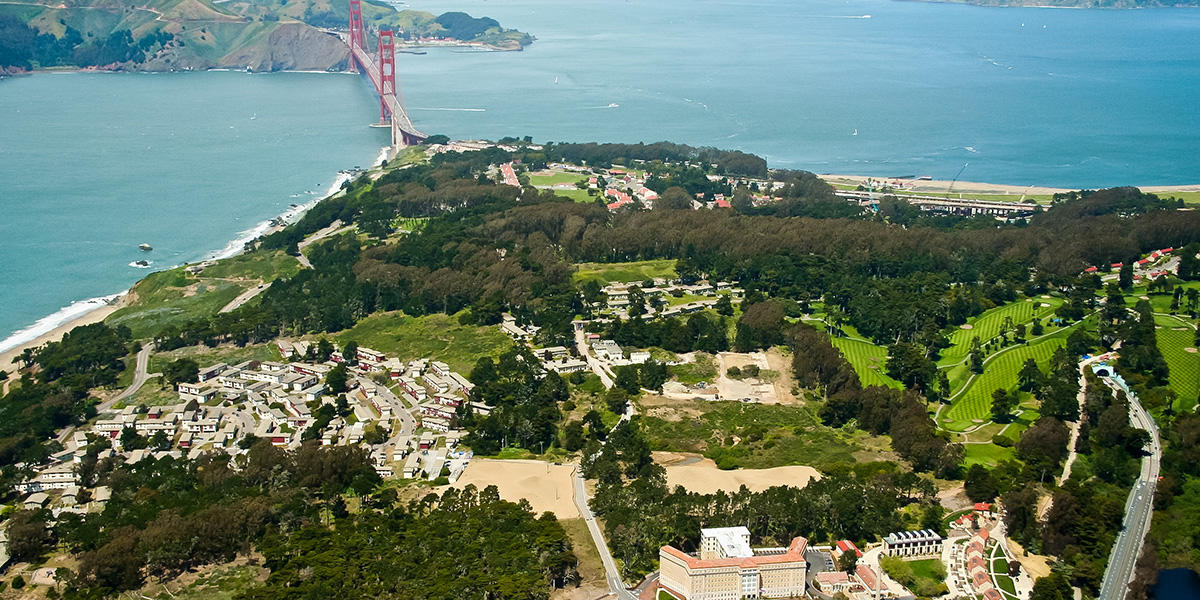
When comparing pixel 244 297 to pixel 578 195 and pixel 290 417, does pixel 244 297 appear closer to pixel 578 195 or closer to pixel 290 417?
pixel 290 417

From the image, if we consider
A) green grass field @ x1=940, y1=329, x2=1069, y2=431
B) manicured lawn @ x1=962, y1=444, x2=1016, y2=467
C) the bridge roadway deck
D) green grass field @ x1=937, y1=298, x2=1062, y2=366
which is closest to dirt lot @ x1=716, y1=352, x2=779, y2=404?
green grass field @ x1=940, y1=329, x2=1069, y2=431

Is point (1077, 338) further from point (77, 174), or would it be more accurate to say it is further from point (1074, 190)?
point (77, 174)

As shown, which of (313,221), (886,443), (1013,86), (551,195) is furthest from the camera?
(1013,86)

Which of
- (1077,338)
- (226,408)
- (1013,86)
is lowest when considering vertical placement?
(226,408)

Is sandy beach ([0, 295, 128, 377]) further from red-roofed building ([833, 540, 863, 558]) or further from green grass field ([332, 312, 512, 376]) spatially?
red-roofed building ([833, 540, 863, 558])

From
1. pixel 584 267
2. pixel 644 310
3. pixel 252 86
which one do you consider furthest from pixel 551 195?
pixel 252 86

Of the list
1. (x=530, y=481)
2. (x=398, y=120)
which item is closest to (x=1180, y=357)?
(x=530, y=481)
